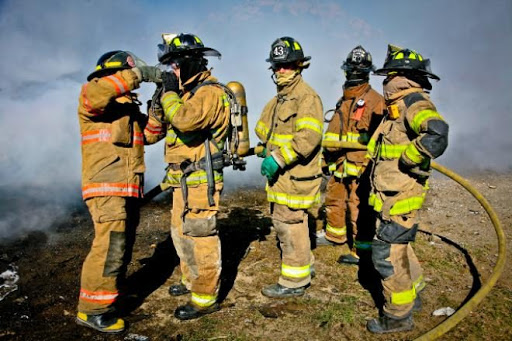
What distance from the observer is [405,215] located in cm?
342

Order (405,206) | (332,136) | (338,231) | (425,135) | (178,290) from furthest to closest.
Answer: (338,231) < (332,136) < (178,290) < (405,206) < (425,135)

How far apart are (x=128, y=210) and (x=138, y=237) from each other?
8.01ft

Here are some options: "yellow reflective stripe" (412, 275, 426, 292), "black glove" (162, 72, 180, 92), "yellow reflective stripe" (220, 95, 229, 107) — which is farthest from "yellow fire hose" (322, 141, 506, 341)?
"black glove" (162, 72, 180, 92)

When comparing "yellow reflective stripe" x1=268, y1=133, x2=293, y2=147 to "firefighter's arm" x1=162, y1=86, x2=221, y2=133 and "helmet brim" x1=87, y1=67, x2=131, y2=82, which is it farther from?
"helmet brim" x1=87, y1=67, x2=131, y2=82

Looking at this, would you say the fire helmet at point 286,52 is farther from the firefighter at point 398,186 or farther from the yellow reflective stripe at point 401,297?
the yellow reflective stripe at point 401,297

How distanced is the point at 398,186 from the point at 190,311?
2.36 m

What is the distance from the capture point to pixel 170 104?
343 centimetres

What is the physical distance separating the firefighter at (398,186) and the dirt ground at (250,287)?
365 mm

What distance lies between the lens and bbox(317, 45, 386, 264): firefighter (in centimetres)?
506

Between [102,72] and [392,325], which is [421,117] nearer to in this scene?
[392,325]

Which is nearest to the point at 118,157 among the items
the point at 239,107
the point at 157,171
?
the point at 239,107

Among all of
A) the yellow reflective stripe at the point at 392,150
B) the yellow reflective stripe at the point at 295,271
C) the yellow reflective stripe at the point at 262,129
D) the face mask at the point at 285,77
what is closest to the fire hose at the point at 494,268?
the yellow reflective stripe at the point at 262,129

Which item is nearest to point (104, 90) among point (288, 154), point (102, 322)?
point (288, 154)

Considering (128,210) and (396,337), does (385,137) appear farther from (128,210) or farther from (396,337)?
(128,210)
